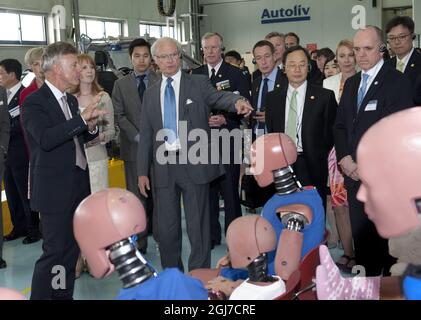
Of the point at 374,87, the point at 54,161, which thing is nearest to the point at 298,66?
the point at 374,87

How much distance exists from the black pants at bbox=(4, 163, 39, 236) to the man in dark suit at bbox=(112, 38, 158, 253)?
125cm

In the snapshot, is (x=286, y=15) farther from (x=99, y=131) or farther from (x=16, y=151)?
(x=99, y=131)

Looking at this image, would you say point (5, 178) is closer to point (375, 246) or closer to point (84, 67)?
point (84, 67)

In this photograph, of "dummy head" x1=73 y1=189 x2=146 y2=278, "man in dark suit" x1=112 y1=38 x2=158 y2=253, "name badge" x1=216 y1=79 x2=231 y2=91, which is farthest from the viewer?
"name badge" x1=216 y1=79 x2=231 y2=91

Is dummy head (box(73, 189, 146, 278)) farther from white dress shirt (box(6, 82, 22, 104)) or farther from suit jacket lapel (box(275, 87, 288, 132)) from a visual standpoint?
white dress shirt (box(6, 82, 22, 104))

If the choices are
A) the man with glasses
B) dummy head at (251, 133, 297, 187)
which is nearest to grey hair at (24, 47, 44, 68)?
dummy head at (251, 133, 297, 187)

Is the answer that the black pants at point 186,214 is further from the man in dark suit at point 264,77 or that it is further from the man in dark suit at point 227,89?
the man in dark suit at point 264,77

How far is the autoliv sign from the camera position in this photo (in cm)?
1676

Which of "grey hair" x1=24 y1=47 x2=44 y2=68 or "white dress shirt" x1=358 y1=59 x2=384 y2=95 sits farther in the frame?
"grey hair" x1=24 y1=47 x2=44 y2=68

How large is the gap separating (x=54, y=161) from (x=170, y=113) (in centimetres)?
89

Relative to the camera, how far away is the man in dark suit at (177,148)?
346cm

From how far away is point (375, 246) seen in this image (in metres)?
3.15
